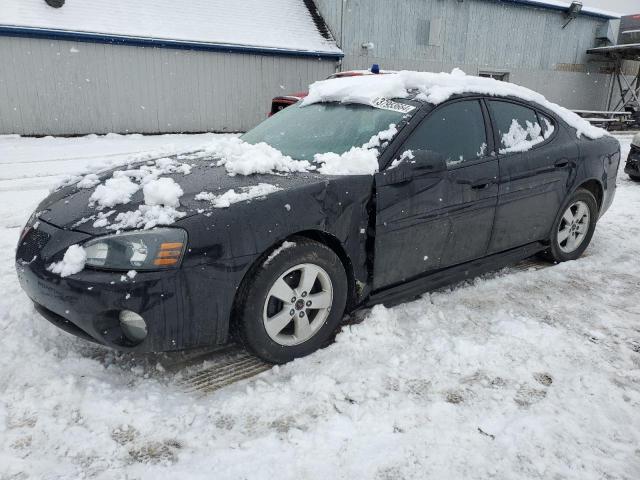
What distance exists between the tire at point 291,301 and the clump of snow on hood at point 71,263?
0.76 metres

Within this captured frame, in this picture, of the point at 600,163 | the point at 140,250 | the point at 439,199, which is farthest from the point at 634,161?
the point at 140,250

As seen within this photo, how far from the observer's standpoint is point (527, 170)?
3678 mm

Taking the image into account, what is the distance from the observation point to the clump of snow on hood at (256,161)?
2824 millimetres

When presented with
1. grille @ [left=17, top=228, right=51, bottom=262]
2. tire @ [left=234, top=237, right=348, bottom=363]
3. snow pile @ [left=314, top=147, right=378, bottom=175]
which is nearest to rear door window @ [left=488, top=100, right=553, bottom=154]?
snow pile @ [left=314, top=147, right=378, bottom=175]

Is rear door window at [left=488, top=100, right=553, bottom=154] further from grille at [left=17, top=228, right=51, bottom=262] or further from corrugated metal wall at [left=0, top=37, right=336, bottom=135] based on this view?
corrugated metal wall at [left=0, top=37, right=336, bottom=135]

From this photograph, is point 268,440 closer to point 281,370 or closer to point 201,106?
point 281,370

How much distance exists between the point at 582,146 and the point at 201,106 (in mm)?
12885

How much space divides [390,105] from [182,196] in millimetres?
1544

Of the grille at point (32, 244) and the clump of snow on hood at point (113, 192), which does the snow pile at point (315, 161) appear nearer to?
the clump of snow on hood at point (113, 192)

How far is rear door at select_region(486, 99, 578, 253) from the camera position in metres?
3.57

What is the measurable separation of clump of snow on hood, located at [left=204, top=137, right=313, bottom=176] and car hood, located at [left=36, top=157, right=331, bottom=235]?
0.17 ft

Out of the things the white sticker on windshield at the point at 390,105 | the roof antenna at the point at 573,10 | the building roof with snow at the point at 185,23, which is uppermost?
the roof antenna at the point at 573,10

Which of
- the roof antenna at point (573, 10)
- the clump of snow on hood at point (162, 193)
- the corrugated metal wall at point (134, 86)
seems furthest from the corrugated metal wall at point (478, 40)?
the clump of snow on hood at point (162, 193)

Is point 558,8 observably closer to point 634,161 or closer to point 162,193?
point 634,161
